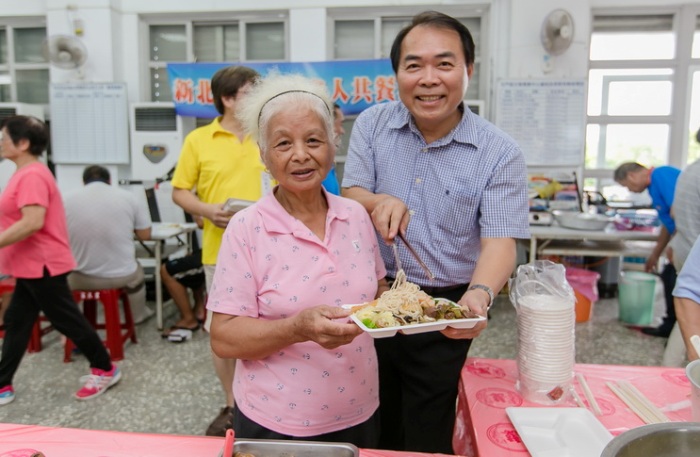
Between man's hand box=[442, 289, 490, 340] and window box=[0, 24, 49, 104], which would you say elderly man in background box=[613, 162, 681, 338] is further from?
window box=[0, 24, 49, 104]

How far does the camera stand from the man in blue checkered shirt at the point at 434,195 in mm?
1555

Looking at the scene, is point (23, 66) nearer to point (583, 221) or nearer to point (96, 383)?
point (96, 383)

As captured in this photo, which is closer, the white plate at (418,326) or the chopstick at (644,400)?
the white plate at (418,326)

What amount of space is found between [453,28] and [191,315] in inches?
141

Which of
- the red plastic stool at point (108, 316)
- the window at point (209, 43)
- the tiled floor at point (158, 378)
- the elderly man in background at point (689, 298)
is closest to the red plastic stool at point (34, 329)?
the tiled floor at point (158, 378)

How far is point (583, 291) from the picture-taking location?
4629 mm

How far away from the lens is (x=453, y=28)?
1555mm

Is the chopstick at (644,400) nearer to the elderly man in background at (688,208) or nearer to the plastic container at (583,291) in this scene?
the elderly man in background at (688,208)

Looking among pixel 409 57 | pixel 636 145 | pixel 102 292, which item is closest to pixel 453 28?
pixel 409 57

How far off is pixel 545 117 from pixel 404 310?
15.3 ft

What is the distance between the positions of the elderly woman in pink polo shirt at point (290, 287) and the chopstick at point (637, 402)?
26.2 inches

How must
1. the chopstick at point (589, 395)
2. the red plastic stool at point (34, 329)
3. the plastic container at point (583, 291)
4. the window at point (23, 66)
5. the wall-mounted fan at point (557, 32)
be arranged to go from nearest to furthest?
the chopstick at point (589, 395) < the red plastic stool at point (34, 329) < the plastic container at point (583, 291) < the wall-mounted fan at point (557, 32) < the window at point (23, 66)

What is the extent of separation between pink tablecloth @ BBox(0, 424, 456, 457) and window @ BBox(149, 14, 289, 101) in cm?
525

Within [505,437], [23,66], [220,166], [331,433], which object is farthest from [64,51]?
[505,437]
